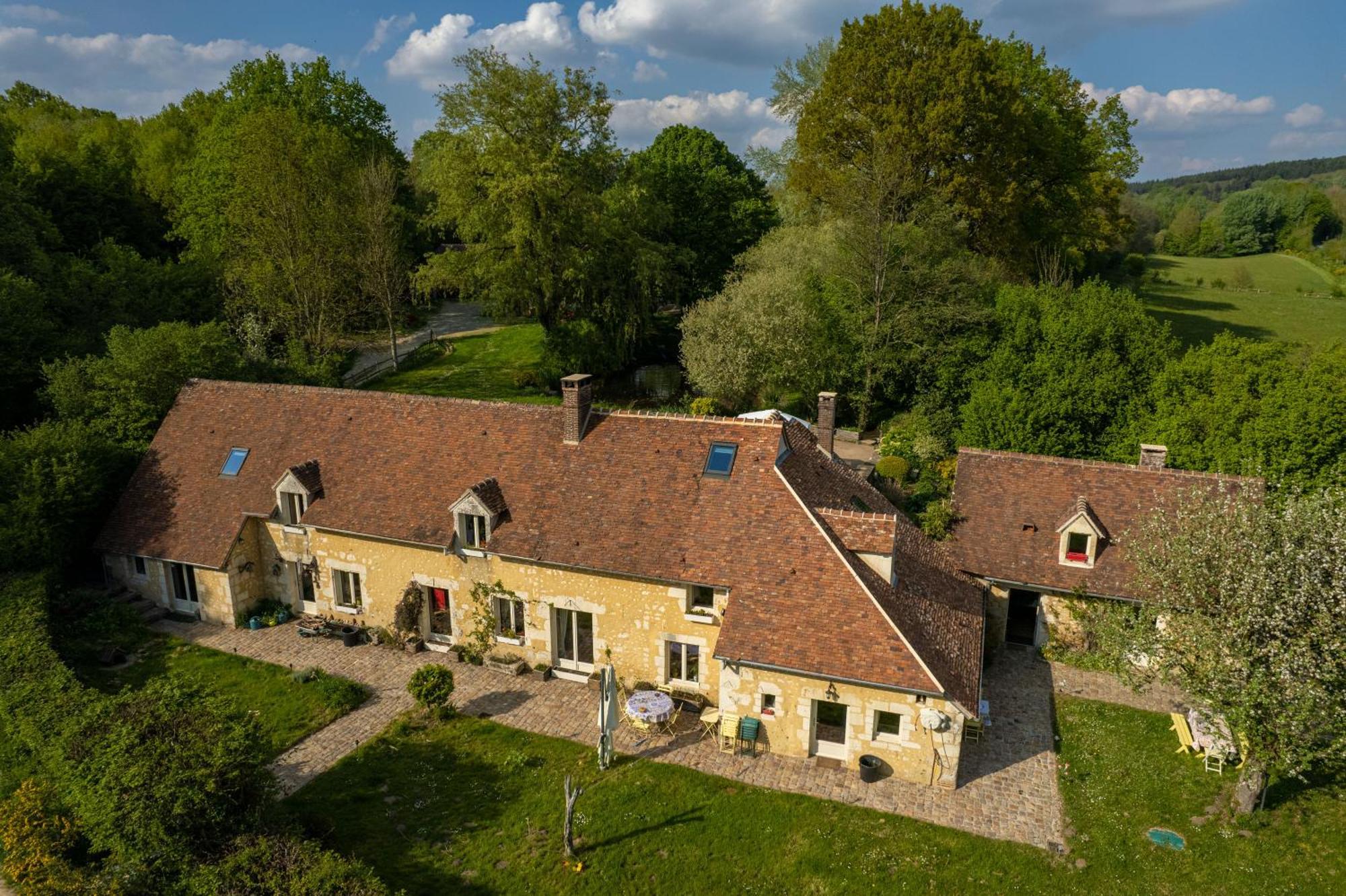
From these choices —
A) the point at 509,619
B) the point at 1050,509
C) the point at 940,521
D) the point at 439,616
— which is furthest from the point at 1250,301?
the point at 439,616

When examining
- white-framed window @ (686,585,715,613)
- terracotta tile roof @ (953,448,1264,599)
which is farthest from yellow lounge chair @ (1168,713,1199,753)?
white-framed window @ (686,585,715,613)

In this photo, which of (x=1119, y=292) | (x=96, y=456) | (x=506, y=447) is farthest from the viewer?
(x=1119, y=292)

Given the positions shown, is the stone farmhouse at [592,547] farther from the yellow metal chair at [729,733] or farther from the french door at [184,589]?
the yellow metal chair at [729,733]

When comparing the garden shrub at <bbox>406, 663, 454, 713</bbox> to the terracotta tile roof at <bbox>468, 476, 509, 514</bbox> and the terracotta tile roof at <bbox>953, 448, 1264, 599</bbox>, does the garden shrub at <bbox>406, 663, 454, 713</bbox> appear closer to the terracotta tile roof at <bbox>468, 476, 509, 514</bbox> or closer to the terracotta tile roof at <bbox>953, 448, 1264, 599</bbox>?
the terracotta tile roof at <bbox>468, 476, 509, 514</bbox>

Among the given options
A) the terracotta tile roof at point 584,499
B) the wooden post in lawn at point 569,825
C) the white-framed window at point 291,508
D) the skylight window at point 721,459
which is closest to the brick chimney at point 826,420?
the terracotta tile roof at point 584,499

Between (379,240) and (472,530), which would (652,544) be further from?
(379,240)

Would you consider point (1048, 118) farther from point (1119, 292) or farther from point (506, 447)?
point (506, 447)

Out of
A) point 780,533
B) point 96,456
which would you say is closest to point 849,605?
point 780,533
